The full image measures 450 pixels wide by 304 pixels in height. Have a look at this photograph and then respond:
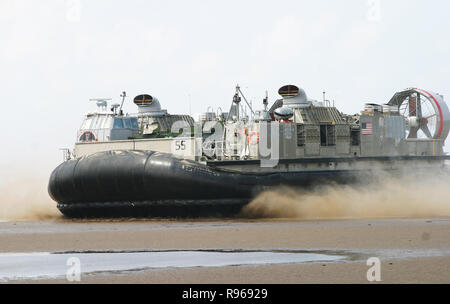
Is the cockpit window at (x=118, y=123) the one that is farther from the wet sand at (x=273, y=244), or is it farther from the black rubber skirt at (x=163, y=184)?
the wet sand at (x=273, y=244)

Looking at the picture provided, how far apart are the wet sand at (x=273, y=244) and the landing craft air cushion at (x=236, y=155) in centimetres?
72

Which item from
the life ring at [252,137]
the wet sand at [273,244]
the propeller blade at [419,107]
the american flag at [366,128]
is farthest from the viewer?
the propeller blade at [419,107]

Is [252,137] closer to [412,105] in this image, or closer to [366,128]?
[366,128]

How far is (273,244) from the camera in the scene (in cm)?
900

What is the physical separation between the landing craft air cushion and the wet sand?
72 centimetres

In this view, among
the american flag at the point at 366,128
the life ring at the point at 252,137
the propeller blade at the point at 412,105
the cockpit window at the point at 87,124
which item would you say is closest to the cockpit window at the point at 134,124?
the cockpit window at the point at 87,124

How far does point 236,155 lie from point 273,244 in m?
7.01

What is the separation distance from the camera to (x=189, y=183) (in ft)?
48.4

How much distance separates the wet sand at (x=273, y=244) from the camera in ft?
20.6

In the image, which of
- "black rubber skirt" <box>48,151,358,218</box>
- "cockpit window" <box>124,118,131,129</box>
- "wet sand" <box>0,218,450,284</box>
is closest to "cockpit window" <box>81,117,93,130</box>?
"cockpit window" <box>124,118,131,129</box>

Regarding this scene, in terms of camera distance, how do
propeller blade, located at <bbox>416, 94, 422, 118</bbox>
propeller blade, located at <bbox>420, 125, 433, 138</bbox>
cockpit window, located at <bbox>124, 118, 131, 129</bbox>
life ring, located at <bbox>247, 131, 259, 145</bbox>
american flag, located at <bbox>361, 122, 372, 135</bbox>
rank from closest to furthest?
life ring, located at <bbox>247, 131, 259, 145</bbox> < american flag, located at <bbox>361, 122, 372, 135</bbox> < propeller blade, located at <bbox>420, 125, 433, 138</bbox> < propeller blade, located at <bbox>416, 94, 422, 118</bbox> < cockpit window, located at <bbox>124, 118, 131, 129</bbox>

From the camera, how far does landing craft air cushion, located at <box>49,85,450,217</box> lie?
14906 mm

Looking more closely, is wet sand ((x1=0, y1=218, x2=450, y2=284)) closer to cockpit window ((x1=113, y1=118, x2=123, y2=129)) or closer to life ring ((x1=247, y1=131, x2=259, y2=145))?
life ring ((x1=247, y1=131, x2=259, y2=145))
